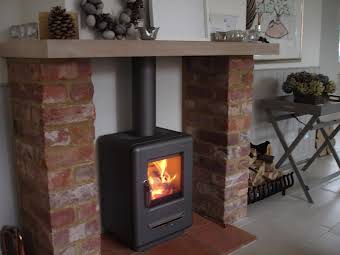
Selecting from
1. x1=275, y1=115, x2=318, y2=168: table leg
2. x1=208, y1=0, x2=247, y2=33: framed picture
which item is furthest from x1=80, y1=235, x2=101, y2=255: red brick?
x1=275, y1=115, x2=318, y2=168: table leg

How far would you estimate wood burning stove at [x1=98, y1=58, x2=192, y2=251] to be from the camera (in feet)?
6.17

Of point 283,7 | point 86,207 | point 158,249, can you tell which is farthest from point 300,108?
point 86,207

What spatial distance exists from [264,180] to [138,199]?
119 centimetres

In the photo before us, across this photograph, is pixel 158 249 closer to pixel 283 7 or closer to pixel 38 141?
pixel 38 141

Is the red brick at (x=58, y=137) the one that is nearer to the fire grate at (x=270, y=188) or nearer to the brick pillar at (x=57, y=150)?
the brick pillar at (x=57, y=150)

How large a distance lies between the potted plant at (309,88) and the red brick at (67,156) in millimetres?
1754

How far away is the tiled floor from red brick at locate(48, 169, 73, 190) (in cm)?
102

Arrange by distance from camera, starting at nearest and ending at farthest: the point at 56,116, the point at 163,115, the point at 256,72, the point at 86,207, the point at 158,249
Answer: the point at 56,116 → the point at 86,207 → the point at 158,249 → the point at 163,115 → the point at 256,72

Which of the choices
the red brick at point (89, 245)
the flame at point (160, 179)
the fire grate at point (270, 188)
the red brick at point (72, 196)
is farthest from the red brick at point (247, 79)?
the red brick at point (89, 245)

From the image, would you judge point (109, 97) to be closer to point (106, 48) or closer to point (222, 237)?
point (106, 48)

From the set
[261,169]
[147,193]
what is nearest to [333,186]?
[261,169]

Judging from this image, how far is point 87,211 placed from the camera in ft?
5.58

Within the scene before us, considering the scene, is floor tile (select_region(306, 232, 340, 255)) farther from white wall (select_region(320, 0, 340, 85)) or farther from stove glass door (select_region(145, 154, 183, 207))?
white wall (select_region(320, 0, 340, 85))

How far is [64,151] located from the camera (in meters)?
1.57
